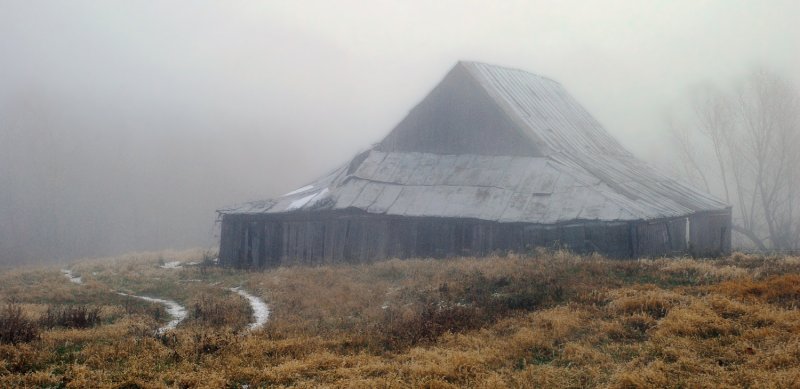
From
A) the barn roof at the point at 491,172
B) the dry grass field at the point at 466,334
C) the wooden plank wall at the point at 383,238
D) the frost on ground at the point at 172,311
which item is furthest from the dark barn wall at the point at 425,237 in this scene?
the frost on ground at the point at 172,311

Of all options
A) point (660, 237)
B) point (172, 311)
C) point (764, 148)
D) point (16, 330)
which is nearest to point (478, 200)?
point (660, 237)

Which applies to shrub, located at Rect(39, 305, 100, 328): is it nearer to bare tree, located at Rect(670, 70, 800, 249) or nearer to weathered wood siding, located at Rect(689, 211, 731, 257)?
weathered wood siding, located at Rect(689, 211, 731, 257)

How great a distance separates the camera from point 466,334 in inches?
516

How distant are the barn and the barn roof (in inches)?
2.4

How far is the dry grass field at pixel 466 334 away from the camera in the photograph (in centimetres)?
1041

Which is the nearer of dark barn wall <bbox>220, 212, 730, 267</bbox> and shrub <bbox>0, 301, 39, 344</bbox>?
shrub <bbox>0, 301, 39, 344</bbox>

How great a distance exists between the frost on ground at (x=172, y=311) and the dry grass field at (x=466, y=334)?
0.90 ft

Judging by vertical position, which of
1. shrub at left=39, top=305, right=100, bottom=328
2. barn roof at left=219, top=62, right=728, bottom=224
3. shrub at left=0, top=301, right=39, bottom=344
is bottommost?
shrub at left=39, top=305, right=100, bottom=328

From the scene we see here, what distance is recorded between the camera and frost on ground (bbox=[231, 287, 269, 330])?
52.2ft

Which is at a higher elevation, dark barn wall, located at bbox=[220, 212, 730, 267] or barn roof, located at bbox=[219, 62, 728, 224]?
barn roof, located at bbox=[219, 62, 728, 224]

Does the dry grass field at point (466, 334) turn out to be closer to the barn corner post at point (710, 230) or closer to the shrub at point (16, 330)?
the shrub at point (16, 330)

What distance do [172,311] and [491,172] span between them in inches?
614

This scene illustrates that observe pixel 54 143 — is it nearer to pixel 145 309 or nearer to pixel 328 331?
pixel 145 309

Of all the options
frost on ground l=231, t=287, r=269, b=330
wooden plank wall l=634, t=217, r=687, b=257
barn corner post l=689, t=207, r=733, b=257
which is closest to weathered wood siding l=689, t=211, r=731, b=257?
barn corner post l=689, t=207, r=733, b=257
